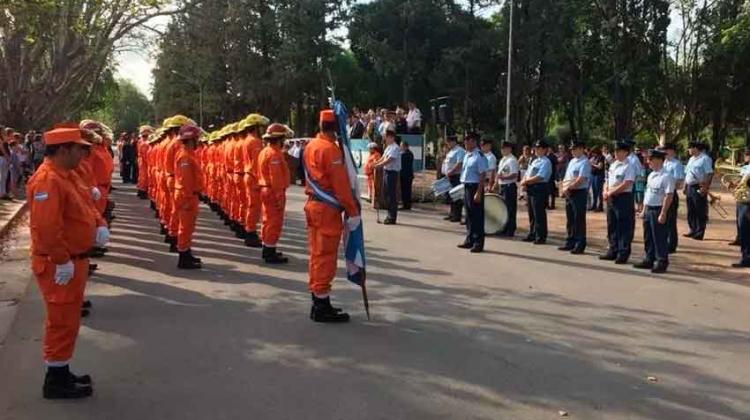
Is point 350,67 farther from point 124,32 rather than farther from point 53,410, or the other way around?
point 53,410

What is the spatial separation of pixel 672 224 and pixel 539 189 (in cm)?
233

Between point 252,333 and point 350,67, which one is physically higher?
point 350,67

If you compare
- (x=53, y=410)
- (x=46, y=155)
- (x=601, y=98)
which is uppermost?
(x=601, y=98)

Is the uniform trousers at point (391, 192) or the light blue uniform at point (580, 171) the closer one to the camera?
the light blue uniform at point (580, 171)

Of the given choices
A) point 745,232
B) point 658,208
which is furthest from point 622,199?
point 745,232

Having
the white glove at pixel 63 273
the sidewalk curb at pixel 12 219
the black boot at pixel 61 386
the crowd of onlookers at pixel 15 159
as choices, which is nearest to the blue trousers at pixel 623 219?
the black boot at pixel 61 386

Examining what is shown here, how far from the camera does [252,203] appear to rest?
11.9 m

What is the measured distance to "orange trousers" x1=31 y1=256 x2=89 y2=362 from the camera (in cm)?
489

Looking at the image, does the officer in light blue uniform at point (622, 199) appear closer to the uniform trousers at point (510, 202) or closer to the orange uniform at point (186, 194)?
the uniform trousers at point (510, 202)

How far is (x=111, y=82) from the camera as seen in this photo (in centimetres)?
5003

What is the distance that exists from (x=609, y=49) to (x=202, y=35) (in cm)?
2294

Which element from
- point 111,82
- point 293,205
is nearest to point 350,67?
point 111,82

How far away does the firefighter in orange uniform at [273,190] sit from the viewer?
1033 cm

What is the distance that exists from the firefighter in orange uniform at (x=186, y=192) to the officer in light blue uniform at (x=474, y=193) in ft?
14.6
